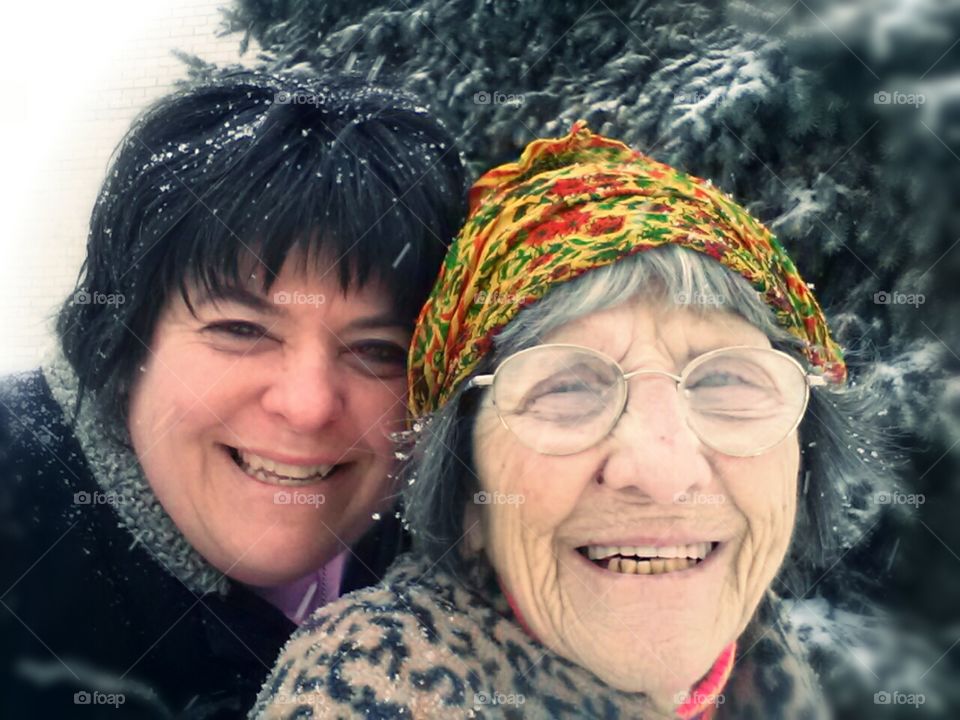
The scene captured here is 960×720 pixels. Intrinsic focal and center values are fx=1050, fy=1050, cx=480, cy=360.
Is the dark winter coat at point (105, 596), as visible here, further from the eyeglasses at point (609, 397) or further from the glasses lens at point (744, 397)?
the glasses lens at point (744, 397)

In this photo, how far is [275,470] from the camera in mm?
2344

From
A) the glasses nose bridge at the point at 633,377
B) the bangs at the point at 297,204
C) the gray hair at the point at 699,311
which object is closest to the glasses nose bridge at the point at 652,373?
the glasses nose bridge at the point at 633,377

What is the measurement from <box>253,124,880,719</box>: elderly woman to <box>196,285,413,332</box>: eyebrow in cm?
34

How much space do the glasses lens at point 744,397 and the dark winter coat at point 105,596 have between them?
3.04 feet

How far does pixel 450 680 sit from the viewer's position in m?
1.77

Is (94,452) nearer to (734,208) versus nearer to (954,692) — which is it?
(734,208)

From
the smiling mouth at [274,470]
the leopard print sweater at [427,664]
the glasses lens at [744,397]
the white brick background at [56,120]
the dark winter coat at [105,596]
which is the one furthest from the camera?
the white brick background at [56,120]

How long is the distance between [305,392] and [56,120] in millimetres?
1042

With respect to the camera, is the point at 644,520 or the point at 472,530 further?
the point at 472,530

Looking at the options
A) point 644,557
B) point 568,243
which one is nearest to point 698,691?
point 644,557

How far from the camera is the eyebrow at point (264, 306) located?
2229 mm

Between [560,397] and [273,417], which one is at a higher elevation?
[560,397]

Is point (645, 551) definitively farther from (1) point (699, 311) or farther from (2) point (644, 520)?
(1) point (699, 311)

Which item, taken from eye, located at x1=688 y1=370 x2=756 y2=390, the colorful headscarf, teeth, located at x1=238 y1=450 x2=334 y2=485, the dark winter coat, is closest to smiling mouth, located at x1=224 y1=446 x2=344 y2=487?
teeth, located at x1=238 y1=450 x2=334 y2=485
